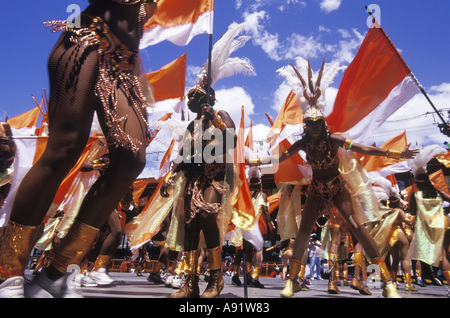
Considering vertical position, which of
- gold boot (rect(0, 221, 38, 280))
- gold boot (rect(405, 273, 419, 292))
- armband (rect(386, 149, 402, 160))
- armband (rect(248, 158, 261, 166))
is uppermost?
armband (rect(386, 149, 402, 160))

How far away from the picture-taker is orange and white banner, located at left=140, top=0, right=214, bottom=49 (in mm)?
3217

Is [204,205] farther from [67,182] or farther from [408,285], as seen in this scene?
[408,285]

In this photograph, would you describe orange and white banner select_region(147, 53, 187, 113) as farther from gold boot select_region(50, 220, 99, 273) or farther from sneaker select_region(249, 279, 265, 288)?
gold boot select_region(50, 220, 99, 273)

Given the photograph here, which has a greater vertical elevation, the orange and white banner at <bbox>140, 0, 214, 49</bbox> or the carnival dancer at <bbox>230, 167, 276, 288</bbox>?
the orange and white banner at <bbox>140, 0, 214, 49</bbox>

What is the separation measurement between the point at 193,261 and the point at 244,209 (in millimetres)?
787

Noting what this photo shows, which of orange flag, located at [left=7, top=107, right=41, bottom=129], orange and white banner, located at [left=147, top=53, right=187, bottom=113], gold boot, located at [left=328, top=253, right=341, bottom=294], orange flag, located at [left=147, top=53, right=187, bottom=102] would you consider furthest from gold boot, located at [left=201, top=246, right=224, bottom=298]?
orange flag, located at [left=7, top=107, right=41, bottom=129]

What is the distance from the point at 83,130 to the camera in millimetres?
1656

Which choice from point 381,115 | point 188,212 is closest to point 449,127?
point 381,115

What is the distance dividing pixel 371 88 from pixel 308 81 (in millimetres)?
955

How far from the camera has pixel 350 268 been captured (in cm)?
1393

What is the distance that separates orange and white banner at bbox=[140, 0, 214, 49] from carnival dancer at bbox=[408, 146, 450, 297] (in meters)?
4.70

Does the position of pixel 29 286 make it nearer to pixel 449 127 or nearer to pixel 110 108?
pixel 110 108
